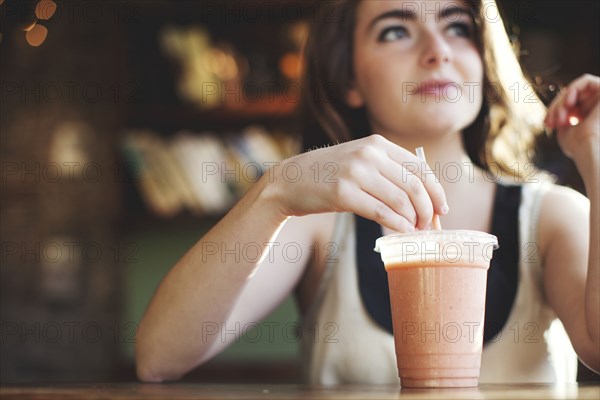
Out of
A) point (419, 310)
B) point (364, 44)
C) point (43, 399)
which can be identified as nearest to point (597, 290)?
point (419, 310)

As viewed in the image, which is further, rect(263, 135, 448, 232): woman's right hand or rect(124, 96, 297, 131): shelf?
rect(124, 96, 297, 131): shelf

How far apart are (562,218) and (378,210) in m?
0.75

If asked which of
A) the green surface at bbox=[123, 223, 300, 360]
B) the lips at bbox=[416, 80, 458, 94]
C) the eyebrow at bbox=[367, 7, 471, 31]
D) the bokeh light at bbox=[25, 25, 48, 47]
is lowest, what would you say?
the green surface at bbox=[123, 223, 300, 360]

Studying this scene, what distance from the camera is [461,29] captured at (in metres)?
1.78

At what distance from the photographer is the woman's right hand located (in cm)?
109

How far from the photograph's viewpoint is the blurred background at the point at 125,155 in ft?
11.6

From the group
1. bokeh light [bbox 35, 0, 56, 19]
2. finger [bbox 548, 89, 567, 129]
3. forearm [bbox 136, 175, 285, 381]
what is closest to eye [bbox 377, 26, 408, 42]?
finger [bbox 548, 89, 567, 129]

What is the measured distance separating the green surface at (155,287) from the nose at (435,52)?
206 cm

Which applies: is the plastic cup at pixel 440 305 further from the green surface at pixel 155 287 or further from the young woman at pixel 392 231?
the green surface at pixel 155 287

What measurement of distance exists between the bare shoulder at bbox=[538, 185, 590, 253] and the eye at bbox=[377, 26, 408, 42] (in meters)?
0.47

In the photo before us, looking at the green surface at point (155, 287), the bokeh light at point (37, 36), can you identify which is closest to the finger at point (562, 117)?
the green surface at point (155, 287)

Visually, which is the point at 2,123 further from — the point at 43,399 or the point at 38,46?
the point at 43,399

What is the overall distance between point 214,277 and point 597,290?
0.67 meters

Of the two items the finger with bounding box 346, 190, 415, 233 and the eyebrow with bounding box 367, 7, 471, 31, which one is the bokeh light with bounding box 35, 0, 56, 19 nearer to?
the eyebrow with bounding box 367, 7, 471, 31
